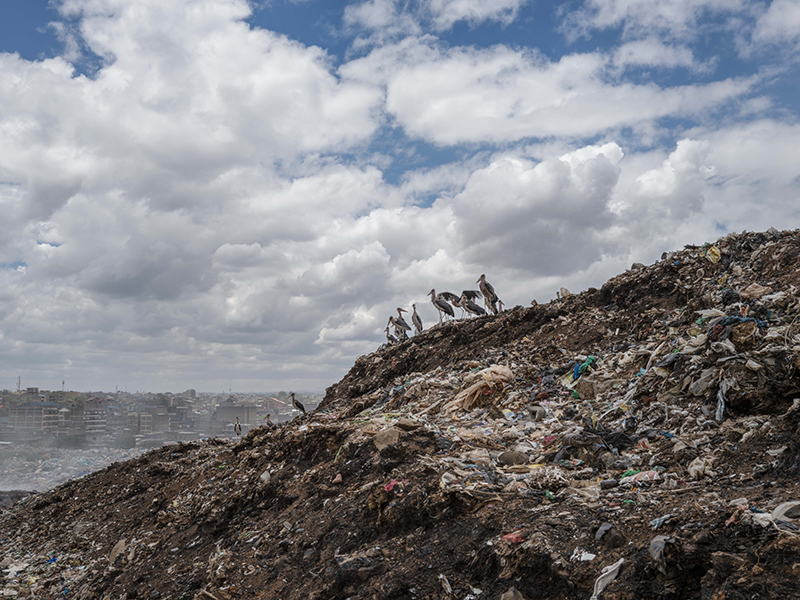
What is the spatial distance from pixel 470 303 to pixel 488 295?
2.19 ft

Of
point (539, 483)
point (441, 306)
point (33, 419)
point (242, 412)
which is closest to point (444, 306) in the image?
point (441, 306)

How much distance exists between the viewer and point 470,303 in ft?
52.3

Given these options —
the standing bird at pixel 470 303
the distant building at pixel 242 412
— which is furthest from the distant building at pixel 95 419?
the standing bird at pixel 470 303

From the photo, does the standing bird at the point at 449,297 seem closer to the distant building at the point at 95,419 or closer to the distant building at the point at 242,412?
the distant building at the point at 242,412

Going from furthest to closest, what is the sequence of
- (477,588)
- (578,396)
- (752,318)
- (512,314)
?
(512,314), (578,396), (752,318), (477,588)

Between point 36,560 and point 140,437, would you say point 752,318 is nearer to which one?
point 36,560

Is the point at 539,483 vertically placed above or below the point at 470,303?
below

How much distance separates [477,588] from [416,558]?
77 centimetres

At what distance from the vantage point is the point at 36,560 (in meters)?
10.5

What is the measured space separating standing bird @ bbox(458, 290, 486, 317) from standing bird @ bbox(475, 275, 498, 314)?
30 centimetres

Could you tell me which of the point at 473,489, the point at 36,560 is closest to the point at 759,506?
the point at 473,489

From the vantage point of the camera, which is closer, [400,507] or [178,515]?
[400,507]

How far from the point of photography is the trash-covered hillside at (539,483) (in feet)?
12.3

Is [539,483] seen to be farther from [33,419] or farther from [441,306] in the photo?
[33,419]
